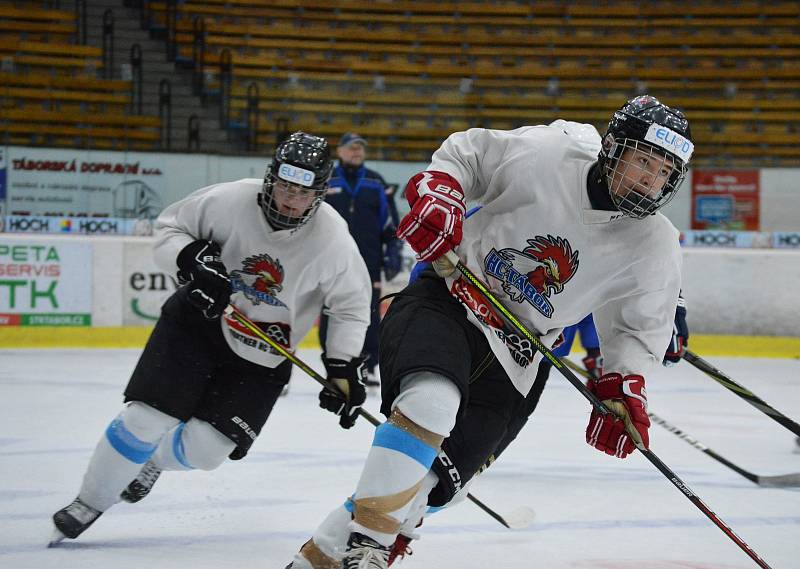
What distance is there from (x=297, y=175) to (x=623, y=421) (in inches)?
36.9

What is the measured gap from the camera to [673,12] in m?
10.2

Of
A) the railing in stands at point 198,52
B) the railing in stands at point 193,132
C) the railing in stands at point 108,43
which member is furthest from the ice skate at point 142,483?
the railing in stands at point 198,52

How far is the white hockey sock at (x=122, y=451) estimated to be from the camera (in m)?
2.32

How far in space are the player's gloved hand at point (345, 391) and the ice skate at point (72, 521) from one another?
0.62 meters

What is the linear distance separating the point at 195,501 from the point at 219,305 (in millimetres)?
795

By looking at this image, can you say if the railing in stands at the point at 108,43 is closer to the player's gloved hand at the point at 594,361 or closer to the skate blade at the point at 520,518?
the player's gloved hand at the point at 594,361

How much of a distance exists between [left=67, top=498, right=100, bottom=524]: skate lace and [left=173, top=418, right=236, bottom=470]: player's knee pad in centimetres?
25

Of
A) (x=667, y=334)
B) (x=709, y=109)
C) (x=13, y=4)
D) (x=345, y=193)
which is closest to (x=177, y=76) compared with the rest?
(x=13, y=4)

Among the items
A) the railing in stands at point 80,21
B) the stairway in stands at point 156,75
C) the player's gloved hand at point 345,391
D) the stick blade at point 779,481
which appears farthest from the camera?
the railing in stands at point 80,21

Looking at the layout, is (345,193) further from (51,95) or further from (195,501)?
(51,95)

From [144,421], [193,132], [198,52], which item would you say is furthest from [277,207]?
[198,52]

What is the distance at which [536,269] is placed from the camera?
190cm

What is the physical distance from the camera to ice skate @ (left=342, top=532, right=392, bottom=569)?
1658 mm

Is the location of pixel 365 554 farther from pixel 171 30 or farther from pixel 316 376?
pixel 171 30
